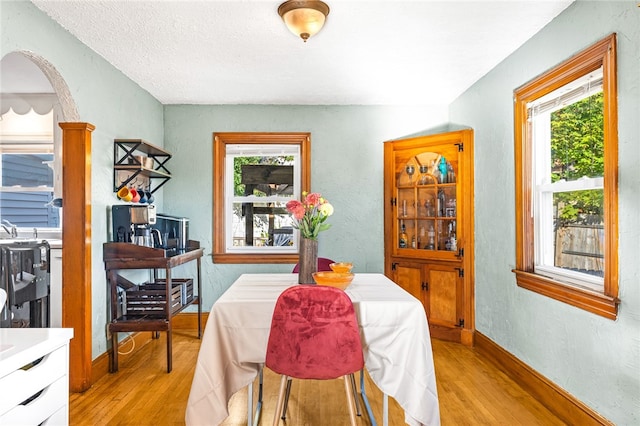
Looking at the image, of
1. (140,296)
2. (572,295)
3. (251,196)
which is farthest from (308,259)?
(251,196)

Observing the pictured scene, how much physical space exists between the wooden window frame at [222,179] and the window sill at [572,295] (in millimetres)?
2413

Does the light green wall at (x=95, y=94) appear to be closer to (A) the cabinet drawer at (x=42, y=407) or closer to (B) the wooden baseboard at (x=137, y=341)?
(B) the wooden baseboard at (x=137, y=341)

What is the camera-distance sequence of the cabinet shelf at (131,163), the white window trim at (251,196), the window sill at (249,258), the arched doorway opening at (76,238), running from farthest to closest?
the white window trim at (251,196) < the window sill at (249,258) < the cabinet shelf at (131,163) < the arched doorway opening at (76,238)

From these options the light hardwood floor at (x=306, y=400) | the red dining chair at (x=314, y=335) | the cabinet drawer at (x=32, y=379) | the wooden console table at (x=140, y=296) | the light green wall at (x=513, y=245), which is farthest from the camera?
the wooden console table at (x=140, y=296)

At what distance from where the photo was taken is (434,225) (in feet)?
13.8

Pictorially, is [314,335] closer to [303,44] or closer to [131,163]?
[303,44]

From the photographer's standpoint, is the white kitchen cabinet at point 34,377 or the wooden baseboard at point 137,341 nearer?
the white kitchen cabinet at point 34,377

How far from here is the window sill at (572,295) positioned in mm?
2102

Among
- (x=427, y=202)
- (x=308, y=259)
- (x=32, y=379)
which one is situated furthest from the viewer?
(x=427, y=202)

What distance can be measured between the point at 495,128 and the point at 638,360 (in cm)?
209

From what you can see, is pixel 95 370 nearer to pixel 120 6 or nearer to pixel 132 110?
pixel 132 110

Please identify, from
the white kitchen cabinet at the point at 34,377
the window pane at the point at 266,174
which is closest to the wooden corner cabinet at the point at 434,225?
the window pane at the point at 266,174

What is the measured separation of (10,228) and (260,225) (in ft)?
8.08

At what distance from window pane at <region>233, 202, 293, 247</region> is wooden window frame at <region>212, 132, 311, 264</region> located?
0.64ft
